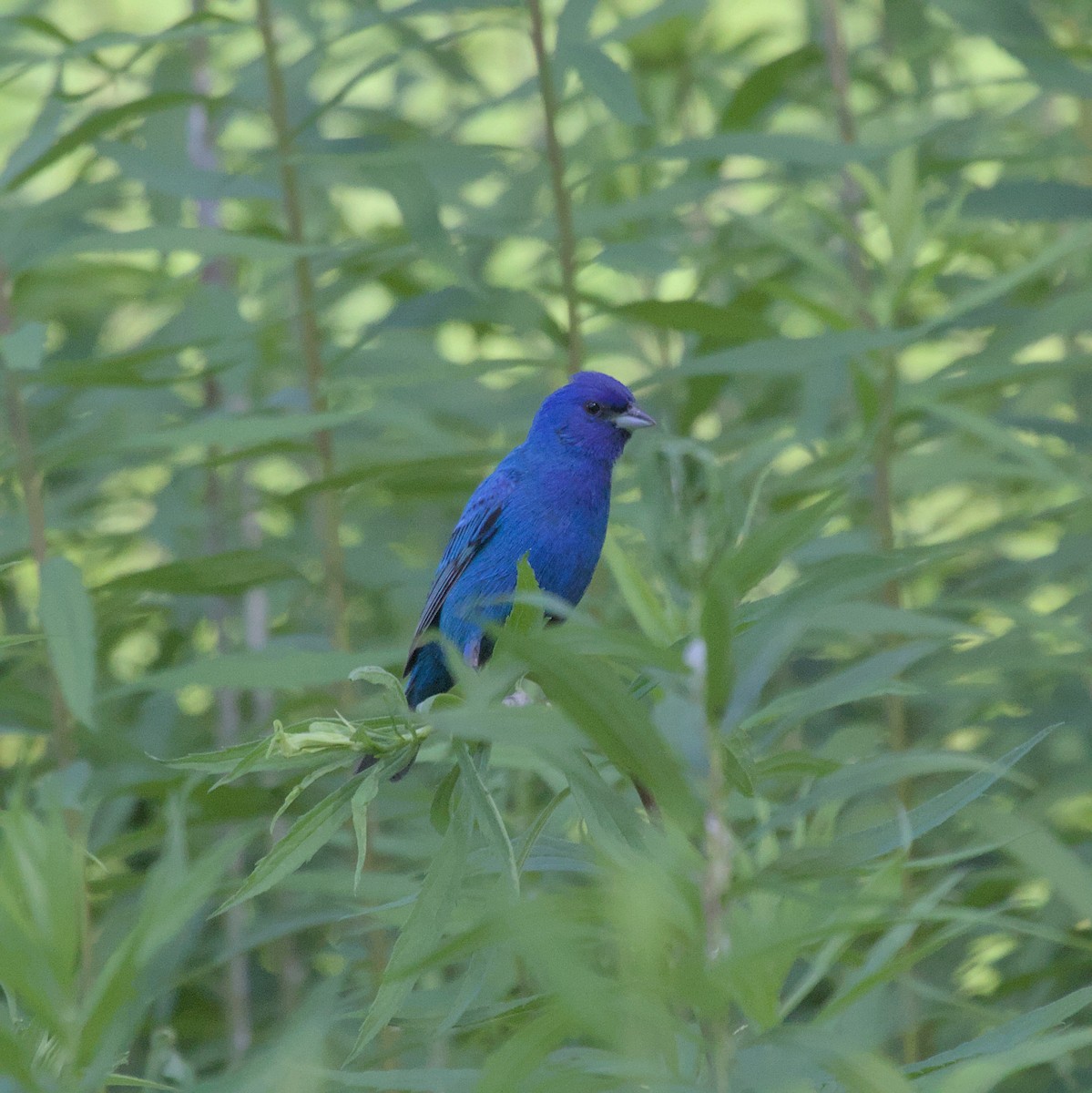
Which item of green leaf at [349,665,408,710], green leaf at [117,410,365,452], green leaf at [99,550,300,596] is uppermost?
green leaf at [117,410,365,452]

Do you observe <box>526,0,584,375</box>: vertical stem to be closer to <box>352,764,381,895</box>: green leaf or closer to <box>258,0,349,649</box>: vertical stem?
<box>258,0,349,649</box>: vertical stem

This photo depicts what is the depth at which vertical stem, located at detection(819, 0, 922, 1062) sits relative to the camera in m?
2.01

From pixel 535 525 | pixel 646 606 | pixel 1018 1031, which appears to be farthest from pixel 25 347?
pixel 1018 1031

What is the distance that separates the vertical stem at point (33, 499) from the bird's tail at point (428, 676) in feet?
2.01

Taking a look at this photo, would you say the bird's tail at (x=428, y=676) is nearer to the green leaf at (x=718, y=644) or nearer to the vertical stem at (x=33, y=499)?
the vertical stem at (x=33, y=499)

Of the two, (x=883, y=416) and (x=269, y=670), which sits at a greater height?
(x=883, y=416)

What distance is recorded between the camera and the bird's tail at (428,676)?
2.54 metres

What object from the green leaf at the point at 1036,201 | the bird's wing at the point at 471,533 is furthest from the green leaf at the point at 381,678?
the green leaf at the point at 1036,201

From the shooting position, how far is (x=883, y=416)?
171cm

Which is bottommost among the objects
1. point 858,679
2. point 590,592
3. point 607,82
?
point 590,592

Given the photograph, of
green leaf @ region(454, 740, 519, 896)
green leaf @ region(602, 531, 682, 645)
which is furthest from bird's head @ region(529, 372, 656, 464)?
green leaf @ region(454, 740, 519, 896)

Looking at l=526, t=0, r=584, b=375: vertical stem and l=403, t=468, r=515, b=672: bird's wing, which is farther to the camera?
l=403, t=468, r=515, b=672: bird's wing

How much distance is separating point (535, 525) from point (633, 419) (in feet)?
1.22

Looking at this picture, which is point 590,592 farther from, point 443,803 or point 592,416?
point 443,803
